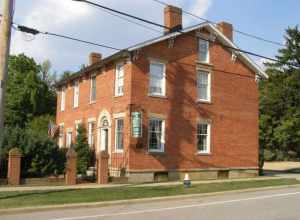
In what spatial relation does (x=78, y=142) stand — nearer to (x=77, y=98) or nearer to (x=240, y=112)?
(x=77, y=98)

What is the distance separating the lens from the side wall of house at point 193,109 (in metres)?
25.7

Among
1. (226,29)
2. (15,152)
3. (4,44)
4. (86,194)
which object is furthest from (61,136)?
(4,44)

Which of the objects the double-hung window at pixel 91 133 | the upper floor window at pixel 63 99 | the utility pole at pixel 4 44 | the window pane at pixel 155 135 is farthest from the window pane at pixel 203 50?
the utility pole at pixel 4 44

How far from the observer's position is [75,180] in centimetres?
2195

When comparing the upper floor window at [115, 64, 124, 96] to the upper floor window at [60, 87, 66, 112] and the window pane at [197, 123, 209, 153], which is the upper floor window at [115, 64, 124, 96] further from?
the upper floor window at [60, 87, 66, 112]

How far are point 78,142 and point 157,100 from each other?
5275mm

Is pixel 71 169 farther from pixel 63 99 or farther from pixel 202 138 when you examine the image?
pixel 63 99

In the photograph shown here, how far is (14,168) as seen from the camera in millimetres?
20375

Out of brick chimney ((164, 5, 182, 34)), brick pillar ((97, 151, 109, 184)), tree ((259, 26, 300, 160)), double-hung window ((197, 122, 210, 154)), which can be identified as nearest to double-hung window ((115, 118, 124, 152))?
brick pillar ((97, 151, 109, 184))

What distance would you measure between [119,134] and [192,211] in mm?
12612

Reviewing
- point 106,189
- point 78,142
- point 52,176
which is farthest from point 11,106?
point 106,189

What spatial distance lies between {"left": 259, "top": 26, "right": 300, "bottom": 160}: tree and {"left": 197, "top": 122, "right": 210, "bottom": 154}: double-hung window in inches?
761

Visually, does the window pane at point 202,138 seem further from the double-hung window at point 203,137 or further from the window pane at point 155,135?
the window pane at point 155,135

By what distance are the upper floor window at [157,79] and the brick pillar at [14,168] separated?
27.8 feet
